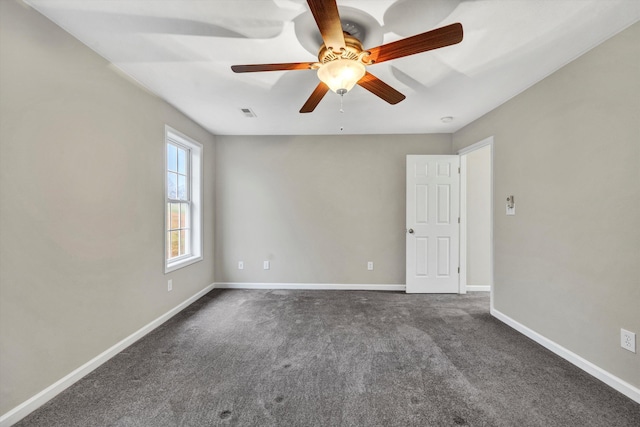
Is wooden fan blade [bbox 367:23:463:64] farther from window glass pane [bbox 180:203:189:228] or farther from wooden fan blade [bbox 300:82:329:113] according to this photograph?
window glass pane [bbox 180:203:189:228]

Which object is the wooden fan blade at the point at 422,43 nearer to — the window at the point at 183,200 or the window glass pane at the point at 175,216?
the window at the point at 183,200

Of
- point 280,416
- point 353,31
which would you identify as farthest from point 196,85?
point 280,416

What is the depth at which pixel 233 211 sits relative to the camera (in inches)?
163

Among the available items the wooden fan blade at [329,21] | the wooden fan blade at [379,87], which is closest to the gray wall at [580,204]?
the wooden fan blade at [379,87]

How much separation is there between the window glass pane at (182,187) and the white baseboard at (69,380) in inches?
58.3

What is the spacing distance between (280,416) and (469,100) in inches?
127

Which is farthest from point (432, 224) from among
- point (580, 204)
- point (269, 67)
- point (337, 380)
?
point (269, 67)

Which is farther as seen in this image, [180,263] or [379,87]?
[180,263]

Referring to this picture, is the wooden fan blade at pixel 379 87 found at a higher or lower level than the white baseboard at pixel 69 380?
higher

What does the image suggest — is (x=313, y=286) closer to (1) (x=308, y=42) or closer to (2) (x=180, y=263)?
(2) (x=180, y=263)

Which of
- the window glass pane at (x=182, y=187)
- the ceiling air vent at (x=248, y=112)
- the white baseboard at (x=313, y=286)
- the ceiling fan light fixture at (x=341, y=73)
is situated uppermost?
the ceiling air vent at (x=248, y=112)

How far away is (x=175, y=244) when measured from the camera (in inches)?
134

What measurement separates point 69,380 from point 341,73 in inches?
108

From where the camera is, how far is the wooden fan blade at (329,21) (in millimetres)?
1146
